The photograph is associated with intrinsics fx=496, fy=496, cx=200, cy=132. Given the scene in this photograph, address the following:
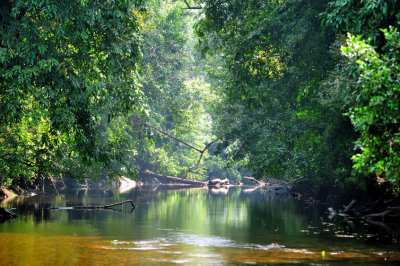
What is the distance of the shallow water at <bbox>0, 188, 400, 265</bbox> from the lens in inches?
499

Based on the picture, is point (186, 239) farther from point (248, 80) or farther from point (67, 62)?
point (248, 80)

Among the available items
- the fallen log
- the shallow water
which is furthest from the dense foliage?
the shallow water

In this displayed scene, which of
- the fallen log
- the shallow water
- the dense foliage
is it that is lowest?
the shallow water

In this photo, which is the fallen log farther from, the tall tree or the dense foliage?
the tall tree

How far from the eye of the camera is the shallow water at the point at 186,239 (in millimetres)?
12680

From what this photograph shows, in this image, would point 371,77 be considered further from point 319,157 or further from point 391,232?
point 319,157

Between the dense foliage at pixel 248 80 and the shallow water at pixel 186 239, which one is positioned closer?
the dense foliage at pixel 248 80

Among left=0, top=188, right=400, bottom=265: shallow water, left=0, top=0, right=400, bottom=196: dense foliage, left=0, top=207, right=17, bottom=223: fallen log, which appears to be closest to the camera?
left=0, top=0, right=400, bottom=196: dense foliage

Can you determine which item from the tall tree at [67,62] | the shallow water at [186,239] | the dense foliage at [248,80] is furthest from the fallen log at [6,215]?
the tall tree at [67,62]

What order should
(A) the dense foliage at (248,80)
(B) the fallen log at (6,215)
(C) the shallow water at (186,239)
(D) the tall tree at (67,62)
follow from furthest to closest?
(B) the fallen log at (6,215) < (D) the tall tree at (67,62) < (C) the shallow water at (186,239) < (A) the dense foliage at (248,80)

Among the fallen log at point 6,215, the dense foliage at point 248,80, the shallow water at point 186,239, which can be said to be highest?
the dense foliage at point 248,80

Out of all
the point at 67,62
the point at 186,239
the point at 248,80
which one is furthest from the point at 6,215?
the point at 248,80

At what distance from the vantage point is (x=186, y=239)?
53.9 feet

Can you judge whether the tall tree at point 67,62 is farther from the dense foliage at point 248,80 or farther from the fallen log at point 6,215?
the fallen log at point 6,215
